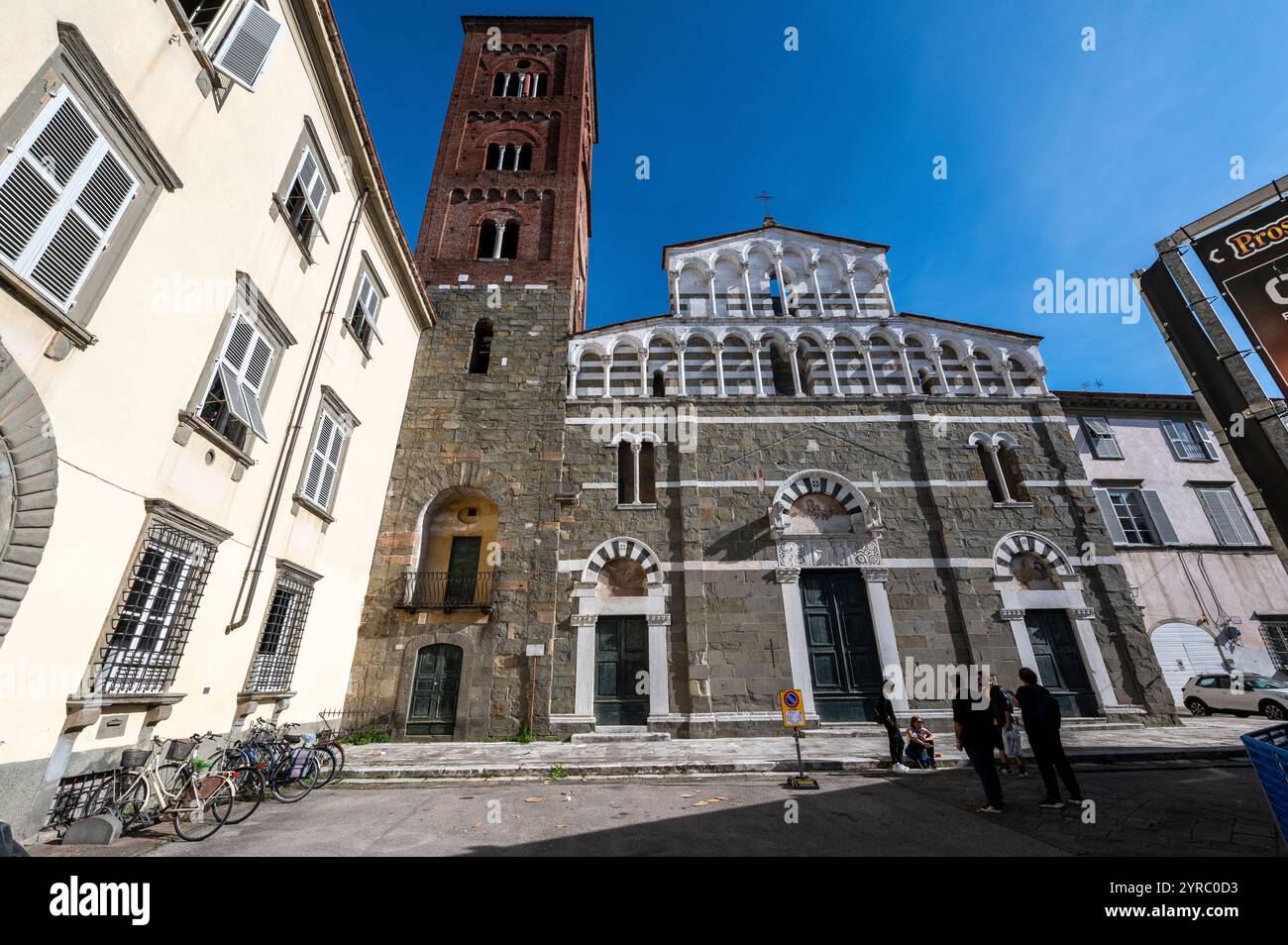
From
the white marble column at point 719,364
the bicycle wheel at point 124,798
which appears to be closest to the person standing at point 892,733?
the white marble column at point 719,364

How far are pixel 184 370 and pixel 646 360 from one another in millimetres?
11639

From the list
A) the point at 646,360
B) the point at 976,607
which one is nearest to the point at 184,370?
the point at 646,360

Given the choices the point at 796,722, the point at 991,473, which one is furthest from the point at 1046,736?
the point at 991,473

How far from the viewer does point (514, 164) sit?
20453mm

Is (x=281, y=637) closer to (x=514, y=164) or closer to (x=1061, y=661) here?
(x=1061, y=661)

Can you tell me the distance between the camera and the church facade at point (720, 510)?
12812 mm

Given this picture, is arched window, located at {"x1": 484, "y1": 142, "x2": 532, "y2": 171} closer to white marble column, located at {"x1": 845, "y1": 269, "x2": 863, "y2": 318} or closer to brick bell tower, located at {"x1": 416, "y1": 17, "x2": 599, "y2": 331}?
brick bell tower, located at {"x1": 416, "y1": 17, "x2": 599, "y2": 331}

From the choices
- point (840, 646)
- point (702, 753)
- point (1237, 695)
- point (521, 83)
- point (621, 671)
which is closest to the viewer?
point (702, 753)

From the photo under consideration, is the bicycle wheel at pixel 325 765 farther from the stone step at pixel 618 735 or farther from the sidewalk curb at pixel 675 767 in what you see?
the stone step at pixel 618 735

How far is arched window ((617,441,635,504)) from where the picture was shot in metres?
15.2

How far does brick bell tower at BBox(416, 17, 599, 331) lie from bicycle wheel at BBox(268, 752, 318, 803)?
538 inches

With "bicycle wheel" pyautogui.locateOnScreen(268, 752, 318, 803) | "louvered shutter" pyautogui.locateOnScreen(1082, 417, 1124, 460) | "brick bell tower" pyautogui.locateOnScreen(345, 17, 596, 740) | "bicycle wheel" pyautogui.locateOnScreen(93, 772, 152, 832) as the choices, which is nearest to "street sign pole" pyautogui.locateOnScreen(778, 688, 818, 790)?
"brick bell tower" pyautogui.locateOnScreen(345, 17, 596, 740)

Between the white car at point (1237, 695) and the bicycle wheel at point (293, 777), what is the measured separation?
22.8m

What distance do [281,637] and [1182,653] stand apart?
25.6m
